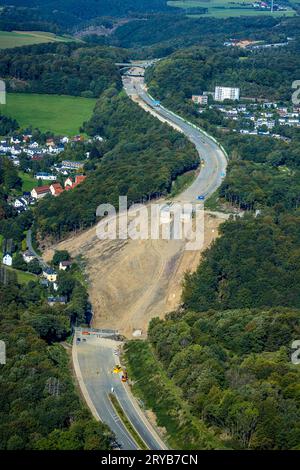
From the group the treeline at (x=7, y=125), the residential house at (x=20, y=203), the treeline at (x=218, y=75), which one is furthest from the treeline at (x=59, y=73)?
the residential house at (x=20, y=203)

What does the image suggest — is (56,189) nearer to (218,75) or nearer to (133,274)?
(133,274)

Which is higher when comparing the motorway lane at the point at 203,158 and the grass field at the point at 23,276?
the motorway lane at the point at 203,158

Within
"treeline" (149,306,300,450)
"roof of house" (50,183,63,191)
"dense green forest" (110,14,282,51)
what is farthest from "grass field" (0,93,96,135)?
"treeline" (149,306,300,450)

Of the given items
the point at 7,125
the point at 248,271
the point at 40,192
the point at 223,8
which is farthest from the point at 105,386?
the point at 223,8

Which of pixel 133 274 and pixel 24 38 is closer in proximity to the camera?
pixel 133 274

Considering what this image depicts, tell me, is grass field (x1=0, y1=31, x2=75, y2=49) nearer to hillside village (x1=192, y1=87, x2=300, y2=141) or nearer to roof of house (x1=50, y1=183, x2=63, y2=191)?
hillside village (x1=192, y1=87, x2=300, y2=141)

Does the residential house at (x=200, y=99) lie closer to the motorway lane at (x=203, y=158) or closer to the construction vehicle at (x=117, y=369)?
the motorway lane at (x=203, y=158)

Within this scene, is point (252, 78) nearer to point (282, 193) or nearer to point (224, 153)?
point (224, 153)
